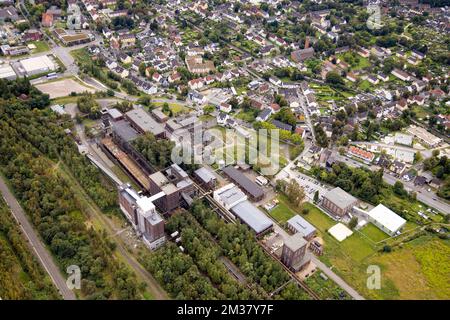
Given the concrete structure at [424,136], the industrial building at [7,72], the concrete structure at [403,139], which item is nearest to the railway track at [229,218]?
the concrete structure at [403,139]

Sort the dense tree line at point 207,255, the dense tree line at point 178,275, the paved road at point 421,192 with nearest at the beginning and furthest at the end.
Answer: the dense tree line at point 178,275, the dense tree line at point 207,255, the paved road at point 421,192

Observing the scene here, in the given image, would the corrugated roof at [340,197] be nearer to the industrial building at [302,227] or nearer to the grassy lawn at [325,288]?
the industrial building at [302,227]

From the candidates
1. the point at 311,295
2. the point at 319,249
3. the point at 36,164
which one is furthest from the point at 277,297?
the point at 36,164

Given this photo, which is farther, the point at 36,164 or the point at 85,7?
the point at 85,7

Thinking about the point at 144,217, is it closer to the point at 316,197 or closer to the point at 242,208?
the point at 242,208

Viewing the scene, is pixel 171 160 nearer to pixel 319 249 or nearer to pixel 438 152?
pixel 319 249

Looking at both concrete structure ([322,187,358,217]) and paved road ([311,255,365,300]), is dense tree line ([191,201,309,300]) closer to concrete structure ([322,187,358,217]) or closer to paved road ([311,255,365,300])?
paved road ([311,255,365,300])
